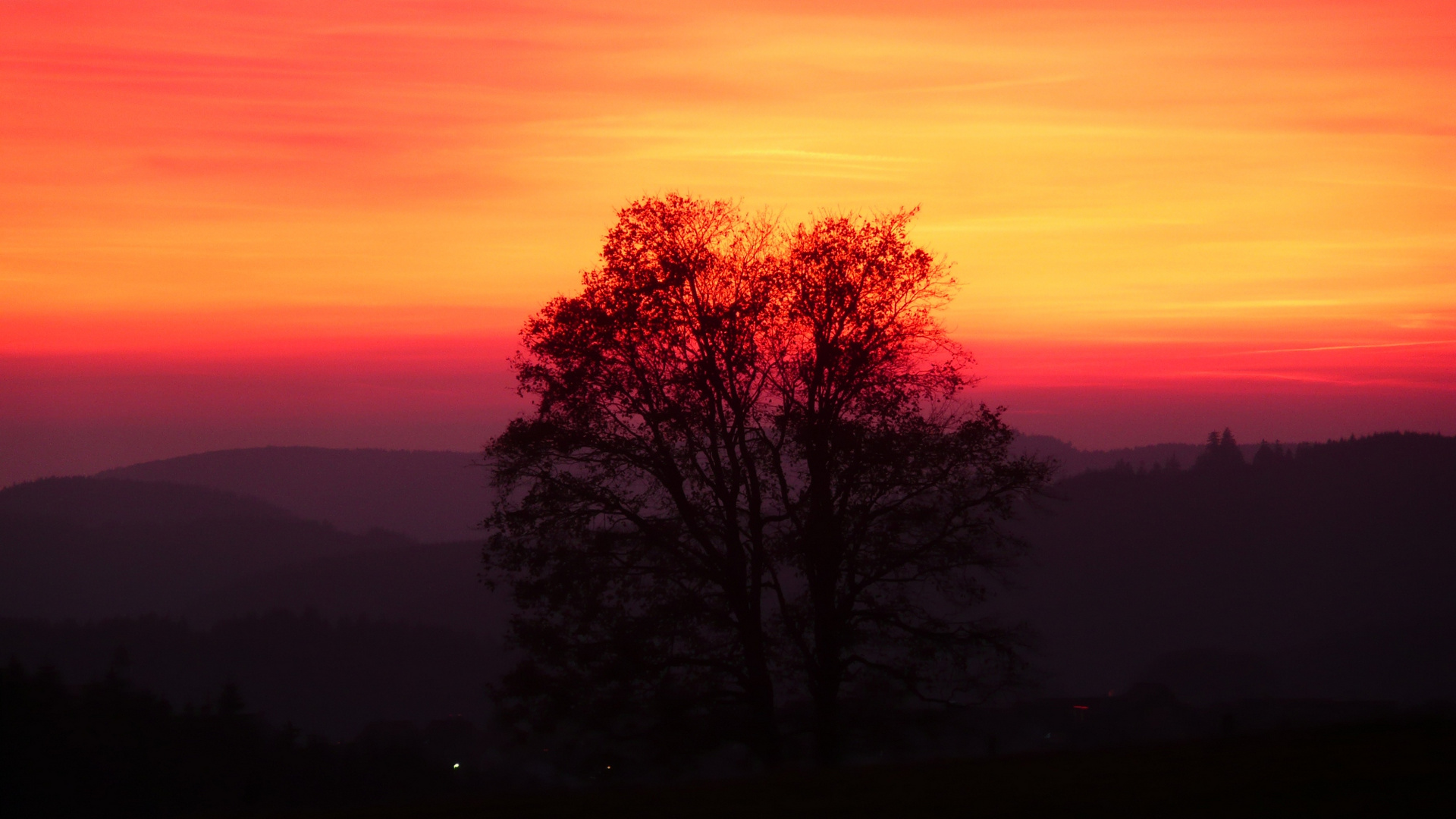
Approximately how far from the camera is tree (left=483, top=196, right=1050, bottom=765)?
1794 cm

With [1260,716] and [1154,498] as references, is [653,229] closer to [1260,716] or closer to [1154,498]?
[1260,716]

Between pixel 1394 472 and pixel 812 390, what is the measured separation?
12288cm

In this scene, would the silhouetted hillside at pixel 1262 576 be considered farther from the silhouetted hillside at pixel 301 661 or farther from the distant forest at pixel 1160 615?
the silhouetted hillside at pixel 301 661

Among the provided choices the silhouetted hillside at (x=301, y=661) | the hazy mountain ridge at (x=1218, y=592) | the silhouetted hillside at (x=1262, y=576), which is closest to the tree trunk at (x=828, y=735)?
the hazy mountain ridge at (x=1218, y=592)

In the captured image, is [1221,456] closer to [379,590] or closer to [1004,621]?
[379,590]

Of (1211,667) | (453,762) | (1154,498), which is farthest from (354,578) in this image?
(453,762)

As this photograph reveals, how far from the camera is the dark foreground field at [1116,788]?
33.8 ft

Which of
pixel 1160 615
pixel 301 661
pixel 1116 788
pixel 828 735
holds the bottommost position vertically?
pixel 301 661

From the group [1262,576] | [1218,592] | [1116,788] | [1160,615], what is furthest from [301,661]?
[1116,788]

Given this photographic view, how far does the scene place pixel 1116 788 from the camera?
1112 cm

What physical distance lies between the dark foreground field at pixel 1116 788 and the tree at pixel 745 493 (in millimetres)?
4907

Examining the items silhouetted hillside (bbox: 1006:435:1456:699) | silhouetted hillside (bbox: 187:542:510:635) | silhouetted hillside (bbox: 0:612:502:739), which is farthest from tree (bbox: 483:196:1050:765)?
silhouetted hillside (bbox: 187:542:510:635)

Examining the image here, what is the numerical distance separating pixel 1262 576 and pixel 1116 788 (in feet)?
343

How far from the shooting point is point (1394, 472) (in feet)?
400
